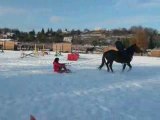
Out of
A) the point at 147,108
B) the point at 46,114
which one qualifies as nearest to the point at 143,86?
the point at 147,108

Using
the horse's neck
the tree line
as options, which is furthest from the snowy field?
the tree line

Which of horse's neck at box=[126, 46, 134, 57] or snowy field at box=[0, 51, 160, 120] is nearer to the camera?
snowy field at box=[0, 51, 160, 120]

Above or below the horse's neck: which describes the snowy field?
below

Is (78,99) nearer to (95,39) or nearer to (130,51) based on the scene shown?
(130,51)

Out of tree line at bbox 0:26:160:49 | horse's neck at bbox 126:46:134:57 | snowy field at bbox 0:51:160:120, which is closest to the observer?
snowy field at bbox 0:51:160:120

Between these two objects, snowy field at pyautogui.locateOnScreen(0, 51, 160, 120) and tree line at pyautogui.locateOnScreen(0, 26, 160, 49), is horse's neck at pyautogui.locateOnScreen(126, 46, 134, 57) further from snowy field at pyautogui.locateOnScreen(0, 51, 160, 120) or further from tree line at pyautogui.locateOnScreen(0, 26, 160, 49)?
tree line at pyautogui.locateOnScreen(0, 26, 160, 49)

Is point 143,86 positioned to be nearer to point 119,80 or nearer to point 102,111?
point 119,80

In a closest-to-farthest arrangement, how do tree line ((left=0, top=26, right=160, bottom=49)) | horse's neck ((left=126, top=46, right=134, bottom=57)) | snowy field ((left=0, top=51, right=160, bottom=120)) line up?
snowy field ((left=0, top=51, right=160, bottom=120)) → horse's neck ((left=126, top=46, right=134, bottom=57)) → tree line ((left=0, top=26, right=160, bottom=49))

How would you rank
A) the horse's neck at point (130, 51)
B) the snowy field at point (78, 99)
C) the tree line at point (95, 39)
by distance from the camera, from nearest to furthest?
the snowy field at point (78, 99) < the horse's neck at point (130, 51) < the tree line at point (95, 39)

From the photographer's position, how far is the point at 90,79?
616 inches

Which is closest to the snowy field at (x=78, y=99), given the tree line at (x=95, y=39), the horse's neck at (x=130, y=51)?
the horse's neck at (x=130, y=51)

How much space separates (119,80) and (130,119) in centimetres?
735

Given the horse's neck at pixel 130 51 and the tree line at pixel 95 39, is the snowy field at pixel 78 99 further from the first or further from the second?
the tree line at pixel 95 39

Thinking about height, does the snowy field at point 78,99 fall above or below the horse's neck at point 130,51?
below
